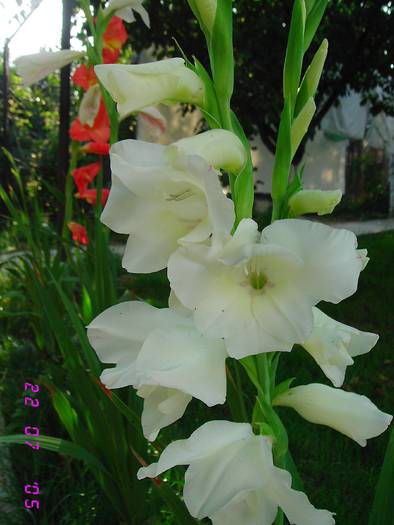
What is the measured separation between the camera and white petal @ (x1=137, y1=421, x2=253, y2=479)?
662mm

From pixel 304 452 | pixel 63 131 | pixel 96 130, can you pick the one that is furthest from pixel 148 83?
pixel 63 131

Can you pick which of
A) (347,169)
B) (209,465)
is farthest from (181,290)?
(347,169)

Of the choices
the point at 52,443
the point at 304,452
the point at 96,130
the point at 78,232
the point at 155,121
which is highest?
the point at 155,121

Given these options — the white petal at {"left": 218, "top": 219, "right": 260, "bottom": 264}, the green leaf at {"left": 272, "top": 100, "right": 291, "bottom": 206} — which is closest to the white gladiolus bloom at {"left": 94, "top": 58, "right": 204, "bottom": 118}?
the green leaf at {"left": 272, "top": 100, "right": 291, "bottom": 206}

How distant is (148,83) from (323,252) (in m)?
0.30

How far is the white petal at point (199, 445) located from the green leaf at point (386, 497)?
33 cm

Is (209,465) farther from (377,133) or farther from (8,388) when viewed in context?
(377,133)

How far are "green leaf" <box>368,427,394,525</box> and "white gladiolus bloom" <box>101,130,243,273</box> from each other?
48cm

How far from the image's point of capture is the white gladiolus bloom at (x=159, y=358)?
0.66m

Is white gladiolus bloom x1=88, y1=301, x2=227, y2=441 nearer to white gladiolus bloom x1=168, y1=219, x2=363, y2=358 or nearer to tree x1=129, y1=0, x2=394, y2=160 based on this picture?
white gladiolus bloom x1=168, y1=219, x2=363, y2=358

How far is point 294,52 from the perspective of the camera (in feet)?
2.55

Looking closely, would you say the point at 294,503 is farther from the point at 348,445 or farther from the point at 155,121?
the point at 155,121

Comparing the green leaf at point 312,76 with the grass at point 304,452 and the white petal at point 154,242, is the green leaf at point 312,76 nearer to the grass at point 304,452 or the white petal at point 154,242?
the white petal at point 154,242

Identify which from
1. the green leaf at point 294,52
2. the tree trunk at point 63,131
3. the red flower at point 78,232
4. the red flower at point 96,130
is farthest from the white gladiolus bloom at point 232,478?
the tree trunk at point 63,131
